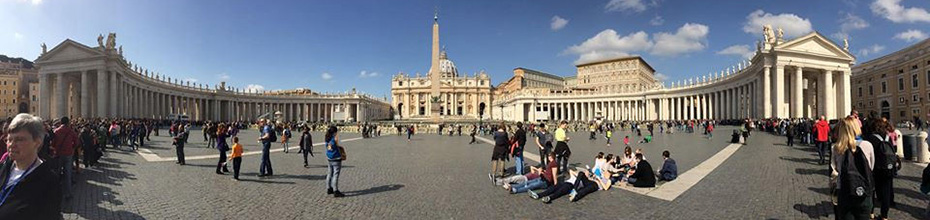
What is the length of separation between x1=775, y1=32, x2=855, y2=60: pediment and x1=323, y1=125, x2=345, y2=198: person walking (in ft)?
141

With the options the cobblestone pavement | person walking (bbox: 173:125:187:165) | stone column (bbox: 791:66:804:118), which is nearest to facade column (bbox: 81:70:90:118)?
person walking (bbox: 173:125:187:165)

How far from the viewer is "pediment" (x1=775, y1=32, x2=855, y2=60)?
3819 centimetres

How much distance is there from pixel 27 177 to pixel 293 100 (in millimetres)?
87427

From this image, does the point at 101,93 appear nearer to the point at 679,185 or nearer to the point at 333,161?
the point at 333,161

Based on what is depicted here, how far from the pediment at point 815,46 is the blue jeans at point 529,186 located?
132 ft

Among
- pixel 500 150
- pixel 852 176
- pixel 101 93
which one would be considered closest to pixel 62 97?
pixel 101 93

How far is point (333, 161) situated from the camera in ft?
24.4

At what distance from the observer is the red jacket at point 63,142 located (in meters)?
7.50

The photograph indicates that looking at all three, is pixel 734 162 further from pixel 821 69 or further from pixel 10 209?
pixel 821 69

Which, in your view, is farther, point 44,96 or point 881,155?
point 44,96

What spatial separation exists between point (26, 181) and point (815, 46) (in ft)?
171

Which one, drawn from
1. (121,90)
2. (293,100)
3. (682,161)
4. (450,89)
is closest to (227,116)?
(293,100)

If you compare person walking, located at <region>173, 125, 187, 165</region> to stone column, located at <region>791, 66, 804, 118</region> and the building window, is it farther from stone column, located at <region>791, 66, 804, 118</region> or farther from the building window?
the building window

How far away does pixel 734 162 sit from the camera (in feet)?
38.7
